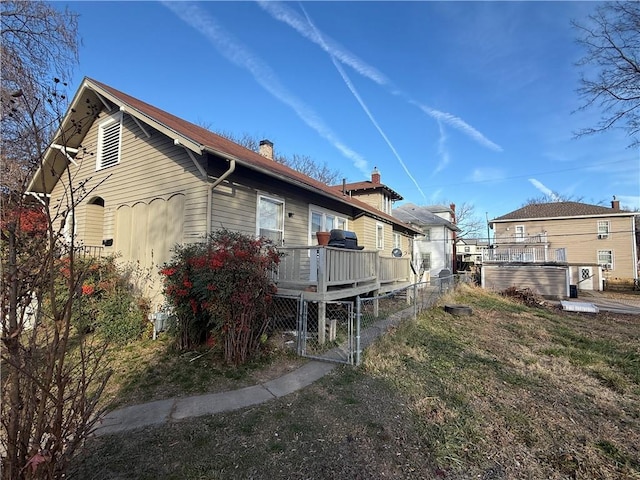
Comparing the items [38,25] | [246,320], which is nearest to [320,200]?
[246,320]

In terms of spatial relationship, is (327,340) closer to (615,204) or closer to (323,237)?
(323,237)

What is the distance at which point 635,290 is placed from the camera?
78.9 ft

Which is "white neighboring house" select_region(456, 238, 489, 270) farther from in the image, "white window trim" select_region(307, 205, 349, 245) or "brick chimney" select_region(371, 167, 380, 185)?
"white window trim" select_region(307, 205, 349, 245)

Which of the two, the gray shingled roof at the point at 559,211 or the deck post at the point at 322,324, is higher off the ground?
the gray shingled roof at the point at 559,211

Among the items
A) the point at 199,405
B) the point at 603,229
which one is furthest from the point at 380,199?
the point at 603,229

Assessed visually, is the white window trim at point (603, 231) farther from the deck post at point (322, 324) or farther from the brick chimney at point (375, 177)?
the deck post at point (322, 324)

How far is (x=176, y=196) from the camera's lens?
805 cm

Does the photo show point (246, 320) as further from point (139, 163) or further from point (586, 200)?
point (586, 200)

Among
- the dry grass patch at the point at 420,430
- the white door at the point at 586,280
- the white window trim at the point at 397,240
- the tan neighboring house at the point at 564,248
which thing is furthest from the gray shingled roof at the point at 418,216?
the dry grass patch at the point at 420,430

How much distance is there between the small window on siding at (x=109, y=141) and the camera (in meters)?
9.66

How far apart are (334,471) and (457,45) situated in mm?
12020

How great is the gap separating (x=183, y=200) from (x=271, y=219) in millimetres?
2368

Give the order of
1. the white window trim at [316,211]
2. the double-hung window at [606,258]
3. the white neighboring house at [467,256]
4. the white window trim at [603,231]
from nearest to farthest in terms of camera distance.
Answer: the white window trim at [316,211]
the double-hung window at [606,258]
the white window trim at [603,231]
the white neighboring house at [467,256]

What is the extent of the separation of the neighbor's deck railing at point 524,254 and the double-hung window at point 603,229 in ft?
41.7
